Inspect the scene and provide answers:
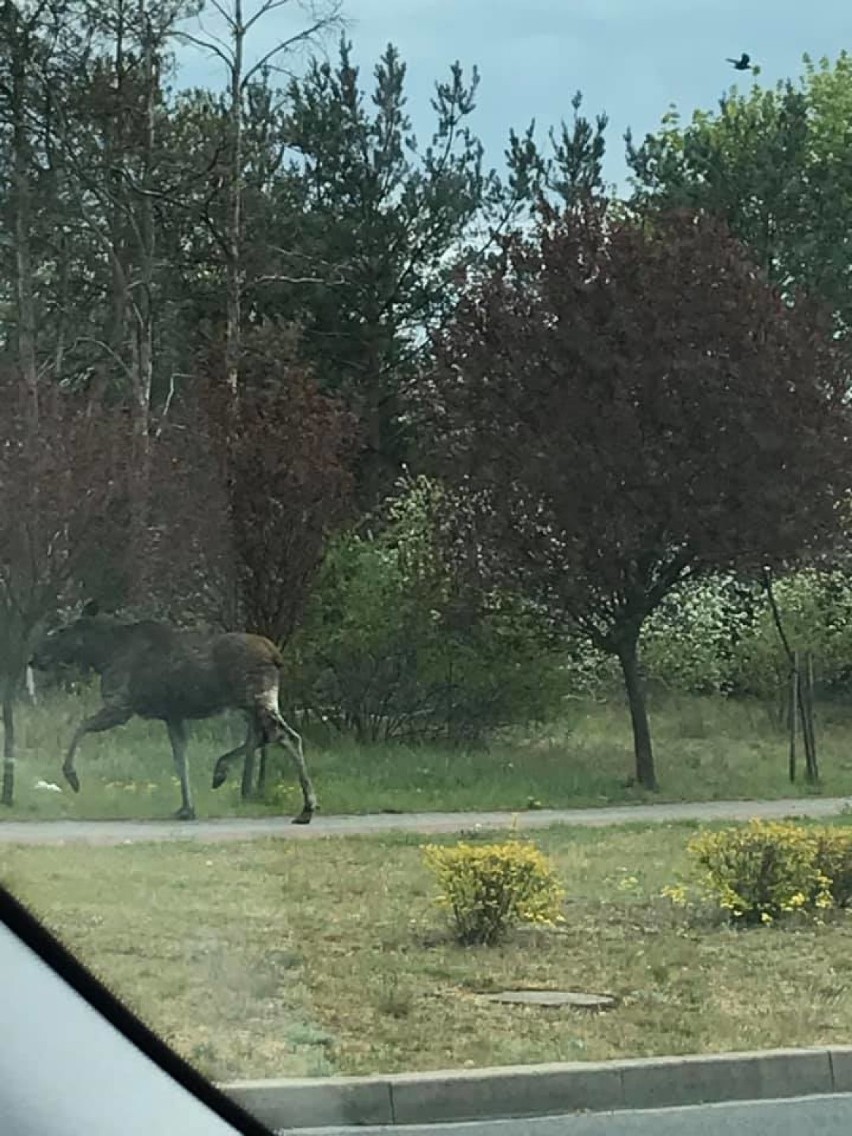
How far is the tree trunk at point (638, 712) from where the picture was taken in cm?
930

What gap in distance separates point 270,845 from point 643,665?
452 centimetres

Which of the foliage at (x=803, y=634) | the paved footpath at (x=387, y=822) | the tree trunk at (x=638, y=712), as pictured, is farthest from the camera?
the foliage at (x=803, y=634)

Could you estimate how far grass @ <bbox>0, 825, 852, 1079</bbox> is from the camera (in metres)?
3.62

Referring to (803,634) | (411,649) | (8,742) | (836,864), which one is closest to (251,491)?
(8,742)

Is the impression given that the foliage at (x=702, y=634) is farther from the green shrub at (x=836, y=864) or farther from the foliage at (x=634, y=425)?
the green shrub at (x=836, y=864)

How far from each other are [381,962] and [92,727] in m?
1.19

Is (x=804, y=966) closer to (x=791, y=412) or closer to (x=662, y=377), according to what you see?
(x=662, y=377)

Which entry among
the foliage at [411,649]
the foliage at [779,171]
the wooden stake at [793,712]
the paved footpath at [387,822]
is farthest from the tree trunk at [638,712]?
the foliage at [779,171]

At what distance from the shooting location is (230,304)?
5496 millimetres

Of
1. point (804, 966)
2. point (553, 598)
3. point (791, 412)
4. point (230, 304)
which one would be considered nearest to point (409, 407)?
point (230, 304)

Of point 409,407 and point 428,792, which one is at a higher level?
point 409,407

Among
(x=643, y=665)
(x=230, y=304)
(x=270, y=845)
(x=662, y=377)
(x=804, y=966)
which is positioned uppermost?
(x=662, y=377)

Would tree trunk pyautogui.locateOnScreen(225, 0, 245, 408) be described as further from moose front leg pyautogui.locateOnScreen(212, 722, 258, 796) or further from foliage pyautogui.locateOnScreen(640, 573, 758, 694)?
foliage pyautogui.locateOnScreen(640, 573, 758, 694)

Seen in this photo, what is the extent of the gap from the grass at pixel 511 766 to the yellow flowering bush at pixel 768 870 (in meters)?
1.33
